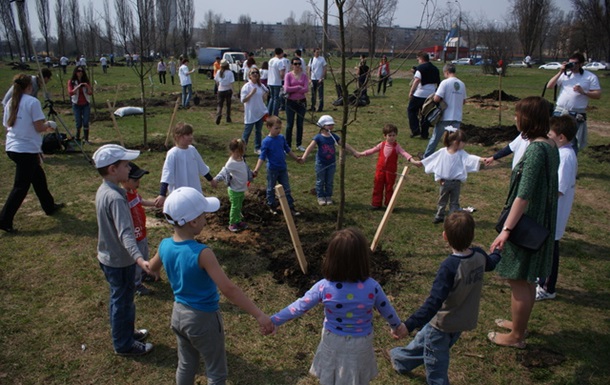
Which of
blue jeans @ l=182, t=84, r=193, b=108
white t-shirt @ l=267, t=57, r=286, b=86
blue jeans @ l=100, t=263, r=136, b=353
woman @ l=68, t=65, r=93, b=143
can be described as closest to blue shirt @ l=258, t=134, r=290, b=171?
blue jeans @ l=100, t=263, r=136, b=353

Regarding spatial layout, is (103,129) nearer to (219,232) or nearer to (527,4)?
(219,232)

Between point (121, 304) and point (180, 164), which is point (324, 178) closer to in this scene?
point (180, 164)

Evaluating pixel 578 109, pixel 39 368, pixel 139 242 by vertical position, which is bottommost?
pixel 39 368

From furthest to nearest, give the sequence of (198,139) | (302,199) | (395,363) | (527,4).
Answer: (527,4) < (198,139) < (302,199) < (395,363)

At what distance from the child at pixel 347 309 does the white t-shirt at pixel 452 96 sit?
6.85 m

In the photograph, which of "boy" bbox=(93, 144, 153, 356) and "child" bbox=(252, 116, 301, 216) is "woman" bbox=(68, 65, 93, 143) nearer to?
"child" bbox=(252, 116, 301, 216)

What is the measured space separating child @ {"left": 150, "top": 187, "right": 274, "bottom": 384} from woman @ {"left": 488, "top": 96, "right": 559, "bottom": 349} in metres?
2.10

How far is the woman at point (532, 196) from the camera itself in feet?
11.5

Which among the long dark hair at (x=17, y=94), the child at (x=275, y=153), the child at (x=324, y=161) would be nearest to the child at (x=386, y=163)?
the child at (x=324, y=161)

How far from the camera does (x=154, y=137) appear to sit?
500 inches

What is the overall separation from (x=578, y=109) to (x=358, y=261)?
299 inches

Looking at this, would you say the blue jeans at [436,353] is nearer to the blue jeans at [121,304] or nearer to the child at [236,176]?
the blue jeans at [121,304]

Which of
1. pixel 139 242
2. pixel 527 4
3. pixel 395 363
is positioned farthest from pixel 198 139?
pixel 527 4

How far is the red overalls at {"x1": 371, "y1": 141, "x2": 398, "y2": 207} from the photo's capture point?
7160 millimetres
